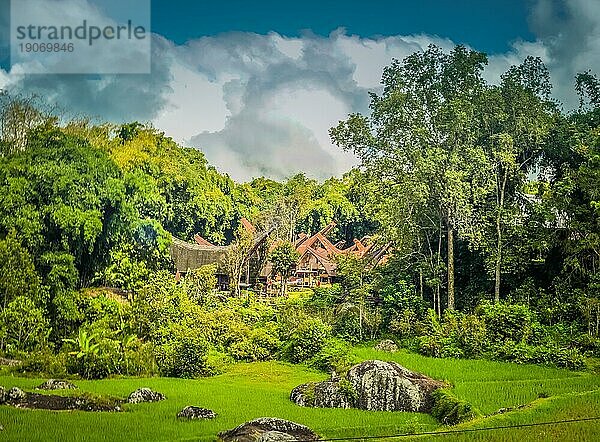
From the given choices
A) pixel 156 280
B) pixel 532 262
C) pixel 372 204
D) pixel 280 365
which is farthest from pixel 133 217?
pixel 532 262

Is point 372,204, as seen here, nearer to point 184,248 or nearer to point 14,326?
point 184,248

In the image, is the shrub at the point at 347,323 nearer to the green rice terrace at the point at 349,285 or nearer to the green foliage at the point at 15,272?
Result: the green rice terrace at the point at 349,285

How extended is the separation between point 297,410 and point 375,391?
0.74m

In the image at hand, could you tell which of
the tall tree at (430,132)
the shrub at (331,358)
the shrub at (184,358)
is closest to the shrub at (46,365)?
the shrub at (184,358)

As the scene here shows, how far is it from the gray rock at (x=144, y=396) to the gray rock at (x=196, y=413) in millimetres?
640

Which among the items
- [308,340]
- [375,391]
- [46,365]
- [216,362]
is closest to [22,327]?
[46,365]

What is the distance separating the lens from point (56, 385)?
662 cm

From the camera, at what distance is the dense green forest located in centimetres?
815

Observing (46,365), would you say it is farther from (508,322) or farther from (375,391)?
(508,322)

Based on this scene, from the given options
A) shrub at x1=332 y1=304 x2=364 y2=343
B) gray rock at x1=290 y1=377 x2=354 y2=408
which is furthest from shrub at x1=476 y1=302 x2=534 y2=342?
gray rock at x1=290 y1=377 x2=354 y2=408

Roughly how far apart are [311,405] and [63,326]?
11.7ft

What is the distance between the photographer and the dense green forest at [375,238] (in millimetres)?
8148

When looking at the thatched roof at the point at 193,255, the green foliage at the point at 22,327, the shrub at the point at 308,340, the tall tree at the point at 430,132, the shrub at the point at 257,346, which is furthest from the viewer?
the thatched roof at the point at 193,255

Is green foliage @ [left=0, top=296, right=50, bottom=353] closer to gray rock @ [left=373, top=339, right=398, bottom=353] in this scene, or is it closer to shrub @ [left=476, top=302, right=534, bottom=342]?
gray rock @ [left=373, top=339, right=398, bottom=353]
